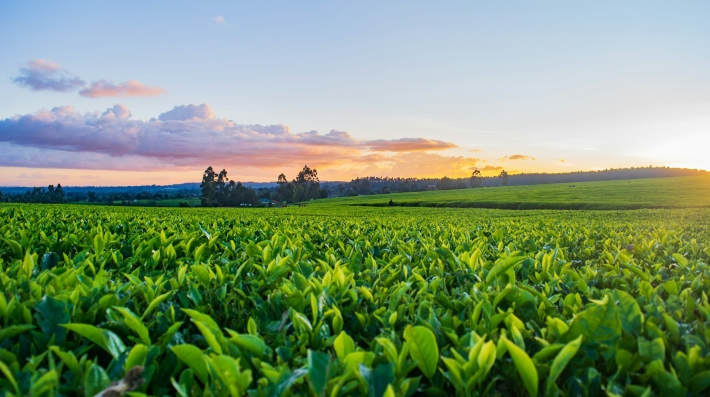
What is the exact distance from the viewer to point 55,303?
1.86 m

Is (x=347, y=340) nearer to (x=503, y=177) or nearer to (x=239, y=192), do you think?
(x=239, y=192)

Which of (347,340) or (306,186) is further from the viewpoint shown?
(306,186)

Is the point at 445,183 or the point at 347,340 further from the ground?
the point at 445,183

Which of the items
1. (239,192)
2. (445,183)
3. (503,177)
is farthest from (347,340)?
(503,177)

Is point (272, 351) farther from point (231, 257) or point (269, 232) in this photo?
point (269, 232)

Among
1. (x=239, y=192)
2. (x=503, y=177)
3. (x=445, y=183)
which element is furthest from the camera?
(x=445, y=183)

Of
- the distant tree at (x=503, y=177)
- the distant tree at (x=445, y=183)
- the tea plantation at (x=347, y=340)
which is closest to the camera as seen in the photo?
the tea plantation at (x=347, y=340)

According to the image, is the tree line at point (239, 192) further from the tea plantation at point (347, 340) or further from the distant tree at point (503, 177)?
the tea plantation at point (347, 340)

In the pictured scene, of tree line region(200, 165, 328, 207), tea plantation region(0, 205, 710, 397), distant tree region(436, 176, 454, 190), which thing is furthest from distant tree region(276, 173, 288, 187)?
tea plantation region(0, 205, 710, 397)

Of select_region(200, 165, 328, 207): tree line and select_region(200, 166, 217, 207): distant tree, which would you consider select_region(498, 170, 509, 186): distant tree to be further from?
select_region(200, 166, 217, 207): distant tree

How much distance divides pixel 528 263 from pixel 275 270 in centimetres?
194

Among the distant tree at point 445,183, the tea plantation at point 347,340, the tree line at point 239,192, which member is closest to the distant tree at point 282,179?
the tree line at point 239,192

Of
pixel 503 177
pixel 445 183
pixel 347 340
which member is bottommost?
pixel 347 340

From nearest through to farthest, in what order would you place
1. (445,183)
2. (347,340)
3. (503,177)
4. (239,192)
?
(347,340)
(239,192)
(503,177)
(445,183)
